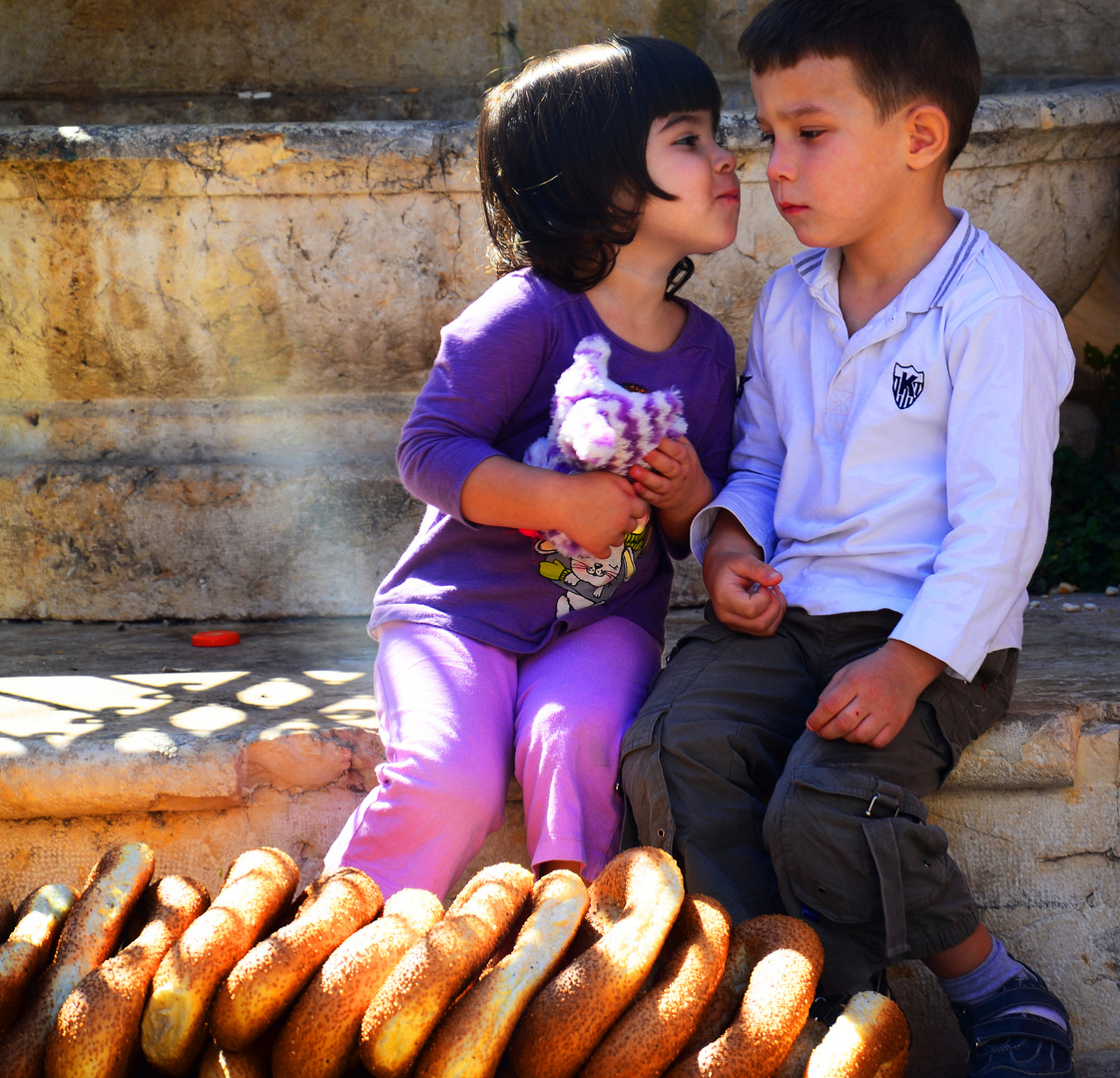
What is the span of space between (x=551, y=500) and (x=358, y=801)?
2.04 feet

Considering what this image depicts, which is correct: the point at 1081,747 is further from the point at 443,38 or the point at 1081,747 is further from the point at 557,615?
the point at 443,38

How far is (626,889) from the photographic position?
1.34 m

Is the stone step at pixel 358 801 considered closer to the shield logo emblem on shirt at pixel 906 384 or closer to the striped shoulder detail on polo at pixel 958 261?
the shield logo emblem on shirt at pixel 906 384

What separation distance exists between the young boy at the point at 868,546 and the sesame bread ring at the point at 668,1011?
1.08 ft

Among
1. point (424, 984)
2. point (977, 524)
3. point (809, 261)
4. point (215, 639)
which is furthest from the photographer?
point (215, 639)

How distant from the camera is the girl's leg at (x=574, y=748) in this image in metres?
1.71

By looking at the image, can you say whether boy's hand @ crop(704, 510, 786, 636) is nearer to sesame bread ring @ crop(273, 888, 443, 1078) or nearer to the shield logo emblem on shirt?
the shield logo emblem on shirt

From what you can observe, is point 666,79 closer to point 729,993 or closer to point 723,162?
A: point 723,162

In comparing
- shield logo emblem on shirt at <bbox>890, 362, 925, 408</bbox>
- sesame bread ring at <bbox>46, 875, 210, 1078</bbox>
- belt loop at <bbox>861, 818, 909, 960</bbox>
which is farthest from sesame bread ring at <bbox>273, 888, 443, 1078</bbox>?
shield logo emblem on shirt at <bbox>890, 362, 925, 408</bbox>

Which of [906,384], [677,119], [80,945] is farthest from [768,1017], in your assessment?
[677,119]

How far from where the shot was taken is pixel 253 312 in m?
2.92

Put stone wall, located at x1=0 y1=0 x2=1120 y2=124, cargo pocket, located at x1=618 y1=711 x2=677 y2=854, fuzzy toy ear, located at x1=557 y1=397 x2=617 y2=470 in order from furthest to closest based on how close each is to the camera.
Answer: stone wall, located at x1=0 y1=0 x2=1120 y2=124 → fuzzy toy ear, located at x1=557 y1=397 x2=617 y2=470 → cargo pocket, located at x1=618 y1=711 x2=677 y2=854

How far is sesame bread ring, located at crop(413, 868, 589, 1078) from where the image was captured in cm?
113

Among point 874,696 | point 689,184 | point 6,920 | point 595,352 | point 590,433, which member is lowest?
point 6,920
